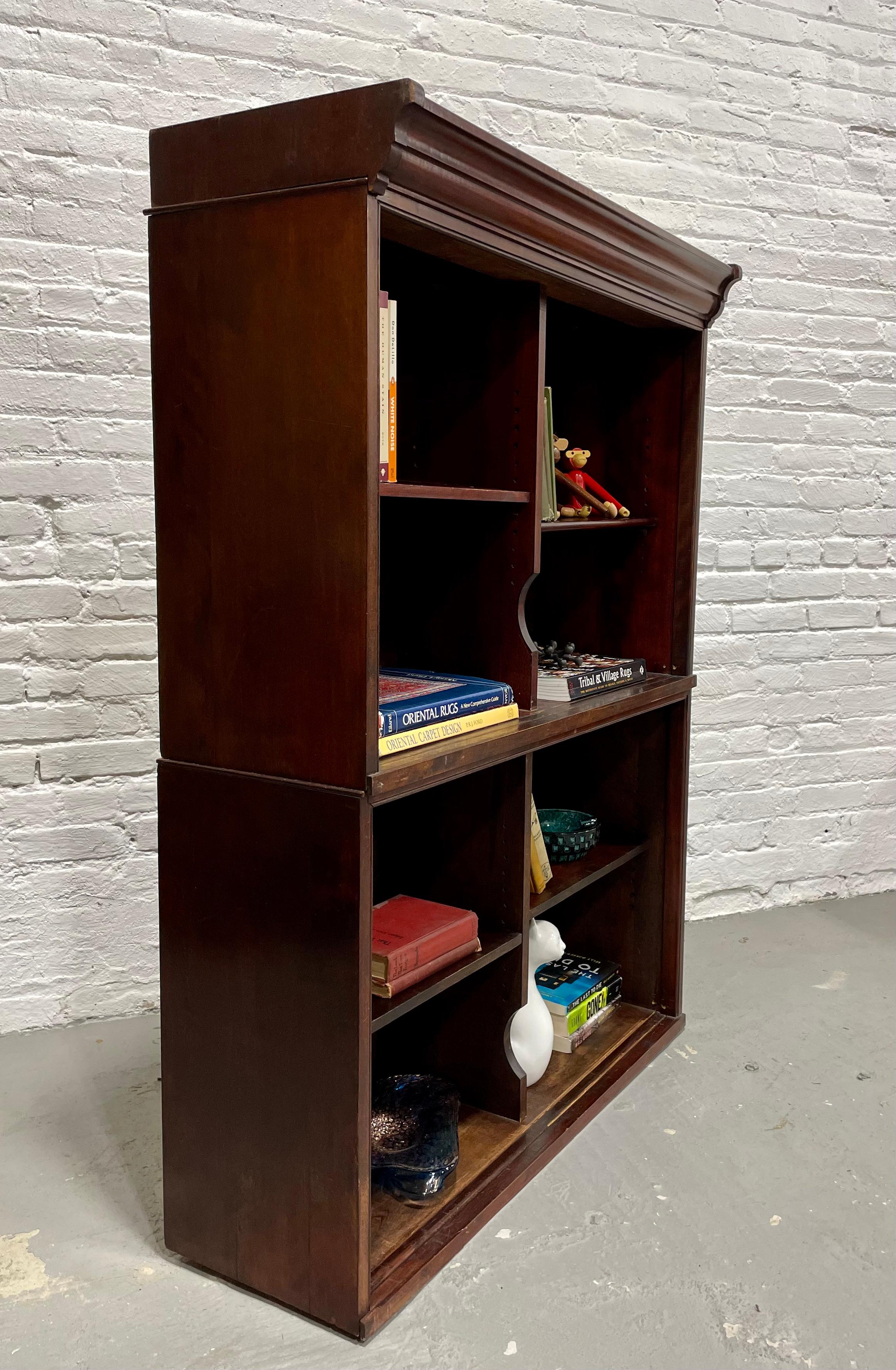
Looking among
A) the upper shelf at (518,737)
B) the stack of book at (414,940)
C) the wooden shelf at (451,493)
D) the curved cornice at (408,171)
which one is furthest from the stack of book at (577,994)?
the curved cornice at (408,171)

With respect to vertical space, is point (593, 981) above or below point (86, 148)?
below

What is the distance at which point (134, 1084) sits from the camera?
2.45 m

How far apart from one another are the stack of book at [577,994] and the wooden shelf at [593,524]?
97cm

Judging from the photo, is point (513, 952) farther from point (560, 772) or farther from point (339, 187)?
point (339, 187)

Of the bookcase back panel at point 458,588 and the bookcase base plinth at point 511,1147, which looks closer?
the bookcase base plinth at point 511,1147

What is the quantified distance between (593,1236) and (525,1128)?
278 millimetres

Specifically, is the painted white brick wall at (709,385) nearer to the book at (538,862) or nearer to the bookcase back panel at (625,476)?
the bookcase back panel at (625,476)

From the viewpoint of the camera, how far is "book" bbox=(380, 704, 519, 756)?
1.67m

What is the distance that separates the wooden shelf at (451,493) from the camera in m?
1.61

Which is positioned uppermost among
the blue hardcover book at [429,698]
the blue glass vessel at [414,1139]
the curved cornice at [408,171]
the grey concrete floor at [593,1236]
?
the curved cornice at [408,171]

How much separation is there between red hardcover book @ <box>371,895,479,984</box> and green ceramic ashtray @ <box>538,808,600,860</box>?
45 cm

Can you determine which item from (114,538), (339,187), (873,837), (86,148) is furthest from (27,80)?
(873,837)

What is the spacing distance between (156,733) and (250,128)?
1.53 meters

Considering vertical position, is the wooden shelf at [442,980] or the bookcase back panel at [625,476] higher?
the bookcase back panel at [625,476]
